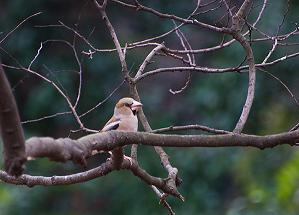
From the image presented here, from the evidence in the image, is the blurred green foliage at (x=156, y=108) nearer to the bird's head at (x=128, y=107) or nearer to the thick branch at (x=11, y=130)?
the bird's head at (x=128, y=107)

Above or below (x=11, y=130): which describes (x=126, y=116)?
below

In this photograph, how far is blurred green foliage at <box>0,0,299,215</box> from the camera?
8.63m

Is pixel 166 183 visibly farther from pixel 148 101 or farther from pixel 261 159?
pixel 148 101

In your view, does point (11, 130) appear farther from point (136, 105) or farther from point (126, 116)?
point (126, 116)

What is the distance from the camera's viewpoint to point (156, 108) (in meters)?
10.5

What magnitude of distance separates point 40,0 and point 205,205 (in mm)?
3193

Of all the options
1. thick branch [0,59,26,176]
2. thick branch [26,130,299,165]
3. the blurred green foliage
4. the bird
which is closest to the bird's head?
the bird

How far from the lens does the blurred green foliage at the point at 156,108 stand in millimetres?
8633

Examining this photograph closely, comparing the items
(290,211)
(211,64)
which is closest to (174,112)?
(211,64)

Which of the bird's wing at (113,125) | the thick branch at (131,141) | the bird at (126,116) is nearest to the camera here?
the thick branch at (131,141)

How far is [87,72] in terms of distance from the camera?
10.5 meters

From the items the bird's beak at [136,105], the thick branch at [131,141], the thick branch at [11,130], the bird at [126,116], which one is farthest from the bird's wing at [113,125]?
the thick branch at [11,130]

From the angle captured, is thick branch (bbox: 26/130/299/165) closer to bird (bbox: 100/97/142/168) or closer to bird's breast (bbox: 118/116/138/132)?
bird (bbox: 100/97/142/168)

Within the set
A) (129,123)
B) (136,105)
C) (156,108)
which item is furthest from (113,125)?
(156,108)
